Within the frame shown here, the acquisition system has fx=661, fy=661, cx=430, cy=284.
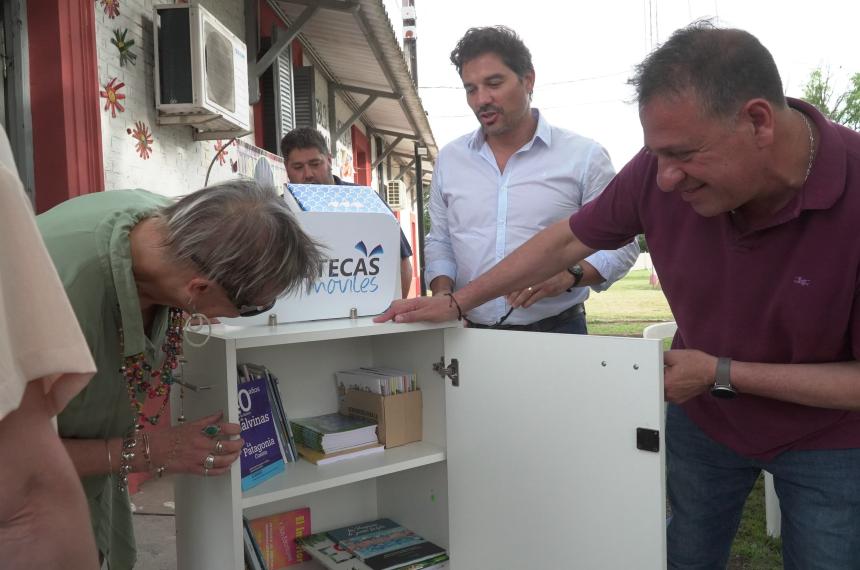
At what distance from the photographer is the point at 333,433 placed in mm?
1922

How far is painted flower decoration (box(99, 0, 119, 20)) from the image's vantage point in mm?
3402

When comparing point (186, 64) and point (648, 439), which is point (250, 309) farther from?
point (186, 64)

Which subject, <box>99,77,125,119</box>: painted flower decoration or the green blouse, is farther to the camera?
<box>99,77,125,119</box>: painted flower decoration

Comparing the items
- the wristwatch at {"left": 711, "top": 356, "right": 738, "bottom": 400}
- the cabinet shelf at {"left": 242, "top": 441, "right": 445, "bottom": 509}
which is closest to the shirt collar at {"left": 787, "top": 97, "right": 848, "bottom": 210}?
the wristwatch at {"left": 711, "top": 356, "right": 738, "bottom": 400}

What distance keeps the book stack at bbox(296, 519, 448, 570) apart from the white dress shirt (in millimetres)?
764

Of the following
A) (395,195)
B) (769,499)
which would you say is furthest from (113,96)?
(395,195)

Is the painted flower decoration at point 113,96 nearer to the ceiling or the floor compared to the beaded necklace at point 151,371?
nearer to the ceiling

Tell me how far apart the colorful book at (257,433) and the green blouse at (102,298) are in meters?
0.34

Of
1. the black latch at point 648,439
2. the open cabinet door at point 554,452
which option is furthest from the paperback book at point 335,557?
the black latch at point 648,439

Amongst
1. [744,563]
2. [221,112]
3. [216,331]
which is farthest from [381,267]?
[221,112]

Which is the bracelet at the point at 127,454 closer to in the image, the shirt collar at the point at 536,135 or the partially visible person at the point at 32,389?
the partially visible person at the point at 32,389

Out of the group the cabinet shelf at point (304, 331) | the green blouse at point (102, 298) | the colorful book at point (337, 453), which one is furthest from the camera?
the colorful book at point (337, 453)

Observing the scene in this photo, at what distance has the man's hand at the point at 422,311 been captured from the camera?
1796 millimetres

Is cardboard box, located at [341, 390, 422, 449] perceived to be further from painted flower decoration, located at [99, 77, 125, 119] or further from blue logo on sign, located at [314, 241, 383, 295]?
painted flower decoration, located at [99, 77, 125, 119]
